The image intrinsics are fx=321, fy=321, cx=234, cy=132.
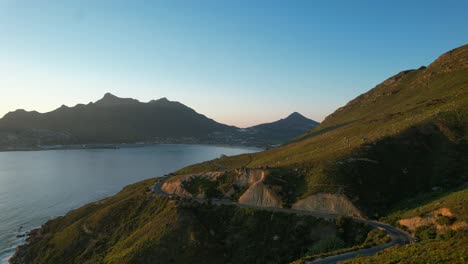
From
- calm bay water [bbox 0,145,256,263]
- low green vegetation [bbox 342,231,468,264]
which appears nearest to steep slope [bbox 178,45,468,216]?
low green vegetation [bbox 342,231,468,264]

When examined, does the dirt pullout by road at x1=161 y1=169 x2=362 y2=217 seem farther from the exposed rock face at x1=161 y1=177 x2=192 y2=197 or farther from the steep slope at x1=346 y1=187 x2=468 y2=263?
the steep slope at x1=346 y1=187 x2=468 y2=263

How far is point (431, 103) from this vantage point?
102 meters

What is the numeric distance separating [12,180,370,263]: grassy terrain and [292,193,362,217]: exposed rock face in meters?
3.67

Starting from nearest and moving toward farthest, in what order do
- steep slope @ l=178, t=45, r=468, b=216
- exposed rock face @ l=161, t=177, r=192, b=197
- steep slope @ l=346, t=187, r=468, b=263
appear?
steep slope @ l=346, t=187, r=468, b=263 < steep slope @ l=178, t=45, r=468, b=216 < exposed rock face @ l=161, t=177, r=192, b=197

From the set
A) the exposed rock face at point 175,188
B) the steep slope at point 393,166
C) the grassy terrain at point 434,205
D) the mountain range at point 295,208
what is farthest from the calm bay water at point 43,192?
the grassy terrain at point 434,205

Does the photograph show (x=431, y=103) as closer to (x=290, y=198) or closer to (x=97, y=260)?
(x=290, y=198)

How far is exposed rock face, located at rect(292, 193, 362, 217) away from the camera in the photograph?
5356cm

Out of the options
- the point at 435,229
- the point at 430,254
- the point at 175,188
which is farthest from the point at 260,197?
the point at 430,254

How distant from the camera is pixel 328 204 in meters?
55.9

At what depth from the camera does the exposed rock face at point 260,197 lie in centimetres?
6141

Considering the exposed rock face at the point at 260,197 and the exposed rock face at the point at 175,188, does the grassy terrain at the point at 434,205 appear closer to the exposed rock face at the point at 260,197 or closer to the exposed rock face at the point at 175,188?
the exposed rock face at the point at 260,197

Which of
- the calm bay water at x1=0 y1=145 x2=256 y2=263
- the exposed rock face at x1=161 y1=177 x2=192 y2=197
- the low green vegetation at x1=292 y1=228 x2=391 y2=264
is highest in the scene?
the exposed rock face at x1=161 y1=177 x2=192 y2=197

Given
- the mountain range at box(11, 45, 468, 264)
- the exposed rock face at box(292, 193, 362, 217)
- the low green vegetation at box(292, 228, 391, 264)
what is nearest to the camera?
the low green vegetation at box(292, 228, 391, 264)

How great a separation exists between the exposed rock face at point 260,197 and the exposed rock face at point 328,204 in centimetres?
422
